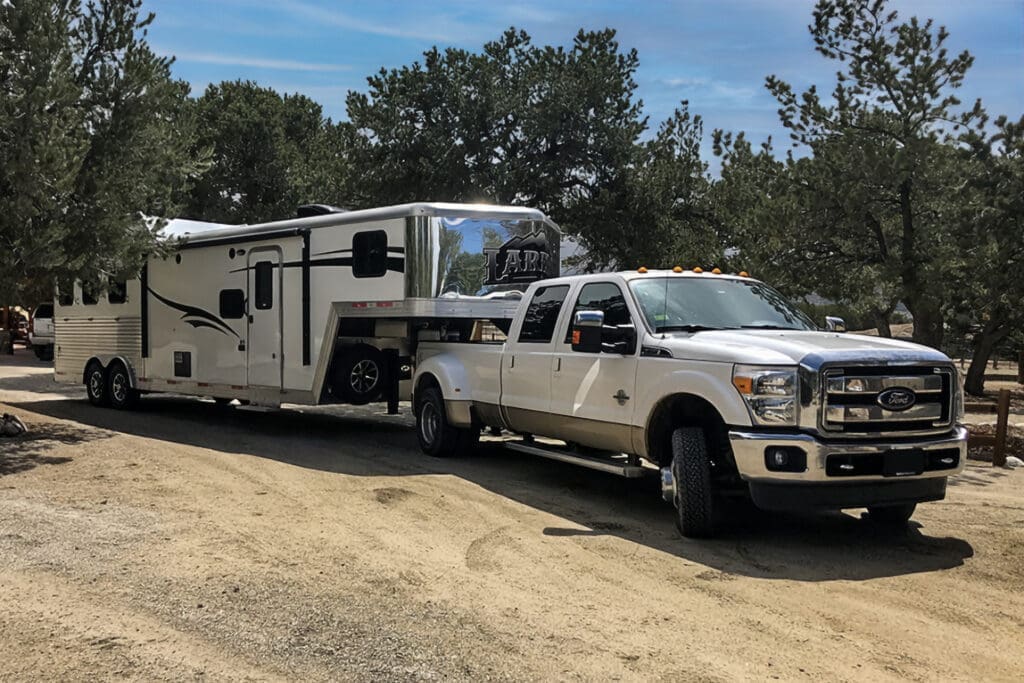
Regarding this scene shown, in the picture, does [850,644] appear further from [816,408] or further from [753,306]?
[753,306]

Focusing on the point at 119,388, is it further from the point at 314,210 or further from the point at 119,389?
the point at 314,210

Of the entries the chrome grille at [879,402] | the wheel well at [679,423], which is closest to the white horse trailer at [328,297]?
the wheel well at [679,423]

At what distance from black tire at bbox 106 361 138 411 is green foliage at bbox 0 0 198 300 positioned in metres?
3.67

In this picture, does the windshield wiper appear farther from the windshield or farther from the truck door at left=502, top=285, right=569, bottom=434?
the truck door at left=502, top=285, right=569, bottom=434

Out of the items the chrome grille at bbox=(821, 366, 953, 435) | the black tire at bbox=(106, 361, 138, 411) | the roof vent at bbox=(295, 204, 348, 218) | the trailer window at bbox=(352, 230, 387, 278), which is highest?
the roof vent at bbox=(295, 204, 348, 218)

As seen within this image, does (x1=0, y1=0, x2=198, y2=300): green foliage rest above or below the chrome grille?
above

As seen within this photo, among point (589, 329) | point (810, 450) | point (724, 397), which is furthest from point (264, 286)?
point (810, 450)

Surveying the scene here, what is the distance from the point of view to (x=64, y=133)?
10.3m

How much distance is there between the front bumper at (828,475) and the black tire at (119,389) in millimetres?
A: 12375

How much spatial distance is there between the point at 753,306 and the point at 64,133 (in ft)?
24.1

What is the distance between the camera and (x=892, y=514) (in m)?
7.46

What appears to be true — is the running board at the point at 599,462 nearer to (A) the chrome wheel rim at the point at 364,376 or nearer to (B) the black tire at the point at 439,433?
(B) the black tire at the point at 439,433

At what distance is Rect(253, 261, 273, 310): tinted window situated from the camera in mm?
13305

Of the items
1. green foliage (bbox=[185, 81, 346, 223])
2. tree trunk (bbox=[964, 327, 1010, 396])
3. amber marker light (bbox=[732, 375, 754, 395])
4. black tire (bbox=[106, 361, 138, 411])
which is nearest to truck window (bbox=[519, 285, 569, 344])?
amber marker light (bbox=[732, 375, 754, 395])
